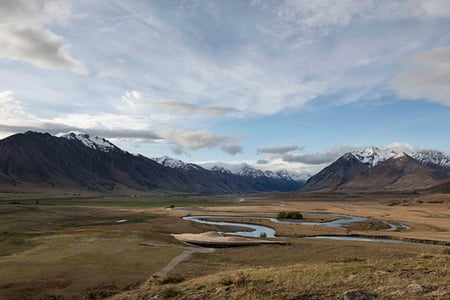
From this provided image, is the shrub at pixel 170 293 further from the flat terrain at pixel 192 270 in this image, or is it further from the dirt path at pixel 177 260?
the dirt path at pixel 177 260

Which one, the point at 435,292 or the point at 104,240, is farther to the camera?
the point at 104,240

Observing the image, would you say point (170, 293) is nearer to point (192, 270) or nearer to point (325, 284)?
point (325, 284)

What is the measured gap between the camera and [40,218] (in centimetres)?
10806

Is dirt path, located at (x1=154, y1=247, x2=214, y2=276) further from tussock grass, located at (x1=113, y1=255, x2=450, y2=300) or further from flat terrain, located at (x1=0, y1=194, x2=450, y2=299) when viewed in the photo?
tussock grass, located at (x1=113, y1=255, x2=450, y2=300)

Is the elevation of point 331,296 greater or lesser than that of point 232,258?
greater

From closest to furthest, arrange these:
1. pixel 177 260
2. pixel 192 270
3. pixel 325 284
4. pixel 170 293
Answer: pixel 325 284 → pixel 170 293 → pixel 192 270 → pixel 177 260

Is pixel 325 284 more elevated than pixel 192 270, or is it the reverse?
pixel 325 284

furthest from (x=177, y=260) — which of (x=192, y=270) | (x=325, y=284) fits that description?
(x=325, y=284)

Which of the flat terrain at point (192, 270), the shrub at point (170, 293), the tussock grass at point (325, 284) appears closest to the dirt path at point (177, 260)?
the flat terrain at point (192, 270)

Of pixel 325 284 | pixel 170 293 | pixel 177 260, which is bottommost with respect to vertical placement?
pixel 177 260

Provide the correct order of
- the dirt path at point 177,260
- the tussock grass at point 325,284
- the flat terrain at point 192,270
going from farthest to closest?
the dirt path at point 177,260 → the flat terrain at point 192,270 → the tussock grass at point 325,284

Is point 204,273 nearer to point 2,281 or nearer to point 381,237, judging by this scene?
point 2,281

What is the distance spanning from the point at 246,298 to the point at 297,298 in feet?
9.04

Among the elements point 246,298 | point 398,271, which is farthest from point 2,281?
point 398,271
